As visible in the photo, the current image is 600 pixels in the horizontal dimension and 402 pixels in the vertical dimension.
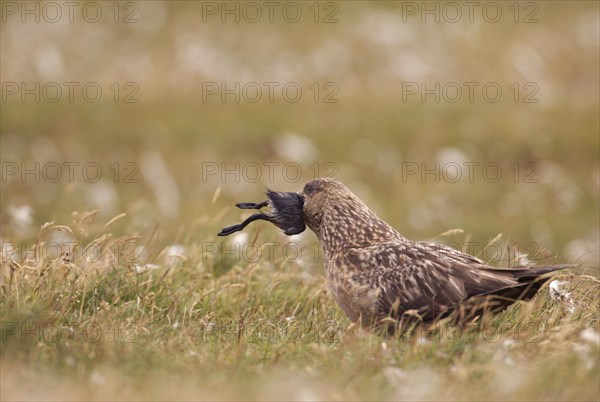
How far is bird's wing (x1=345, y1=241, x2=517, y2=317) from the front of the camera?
6160 mm

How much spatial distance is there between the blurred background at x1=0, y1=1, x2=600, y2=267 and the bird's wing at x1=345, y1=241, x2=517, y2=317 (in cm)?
641

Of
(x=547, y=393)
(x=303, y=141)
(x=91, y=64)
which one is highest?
(x=91, y=64)

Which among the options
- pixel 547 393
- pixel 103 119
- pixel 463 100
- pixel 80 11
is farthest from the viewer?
pixel 80 11

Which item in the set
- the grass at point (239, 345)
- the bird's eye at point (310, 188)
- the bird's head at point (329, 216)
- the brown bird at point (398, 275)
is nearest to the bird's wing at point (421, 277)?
the brown bird at point (398, 275)

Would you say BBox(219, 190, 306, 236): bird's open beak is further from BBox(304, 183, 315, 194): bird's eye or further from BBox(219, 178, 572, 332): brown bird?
BBox(219, 178, 572, 332): brown bird

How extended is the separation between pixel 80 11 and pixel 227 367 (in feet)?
47.6

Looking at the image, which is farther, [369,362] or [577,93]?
[577,93]

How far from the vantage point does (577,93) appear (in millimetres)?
19297

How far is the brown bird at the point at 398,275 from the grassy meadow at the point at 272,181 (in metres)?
0.20

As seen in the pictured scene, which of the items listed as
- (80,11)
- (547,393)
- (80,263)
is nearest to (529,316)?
(547,393)

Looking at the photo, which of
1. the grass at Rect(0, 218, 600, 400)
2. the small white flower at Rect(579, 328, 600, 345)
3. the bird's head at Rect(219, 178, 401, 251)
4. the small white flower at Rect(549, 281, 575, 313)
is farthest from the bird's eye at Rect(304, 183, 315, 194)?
the small white flower at Rect(579, 328, 600, 345)

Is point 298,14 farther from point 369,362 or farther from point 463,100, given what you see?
point 369,362

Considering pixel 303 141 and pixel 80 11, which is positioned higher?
pixel 80 11

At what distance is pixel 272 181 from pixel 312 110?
234 centimetres
